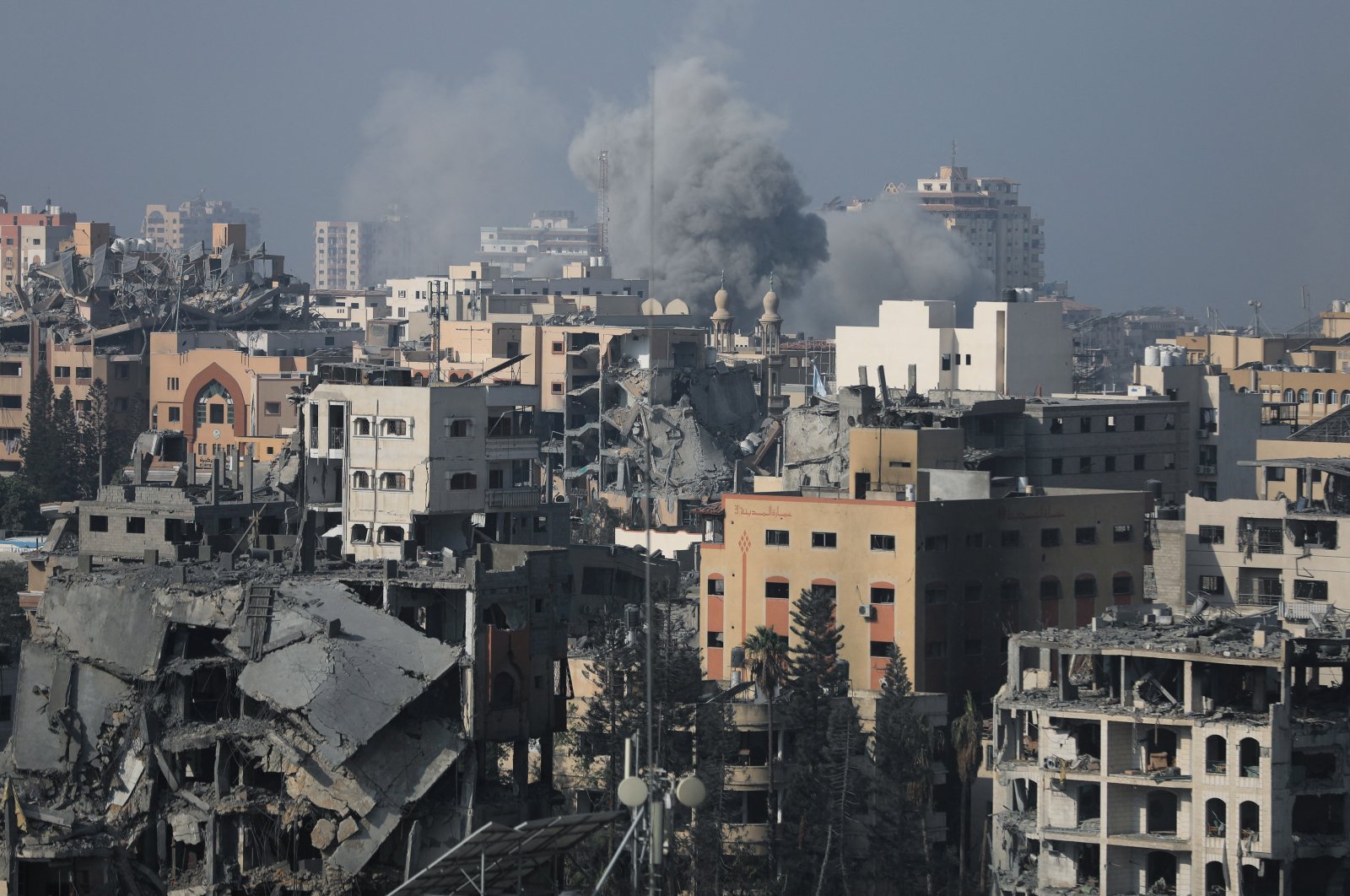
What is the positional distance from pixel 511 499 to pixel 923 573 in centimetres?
891

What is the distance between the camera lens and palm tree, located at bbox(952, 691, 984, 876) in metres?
39.7

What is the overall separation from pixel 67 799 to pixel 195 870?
190cm

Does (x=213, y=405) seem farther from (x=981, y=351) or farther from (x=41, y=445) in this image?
Result: (x=981, y=351)

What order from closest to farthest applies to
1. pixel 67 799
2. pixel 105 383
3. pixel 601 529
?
pixel 67 799 < pixel 601 529 < pixel 105 383

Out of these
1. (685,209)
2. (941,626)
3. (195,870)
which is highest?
(685,209)

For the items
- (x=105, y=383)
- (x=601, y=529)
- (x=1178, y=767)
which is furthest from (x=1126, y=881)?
(x=105, y=383)

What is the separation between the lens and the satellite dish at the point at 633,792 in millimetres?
24859

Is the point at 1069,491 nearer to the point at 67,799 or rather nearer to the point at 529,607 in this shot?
the point at 529,607

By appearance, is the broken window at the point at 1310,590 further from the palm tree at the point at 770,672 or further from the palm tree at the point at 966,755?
the palm tree at the point at 770,672

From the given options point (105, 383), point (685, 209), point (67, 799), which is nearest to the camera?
point (67, 799)

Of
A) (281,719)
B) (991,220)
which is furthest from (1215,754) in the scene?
(991,220)

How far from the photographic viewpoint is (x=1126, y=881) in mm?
35031

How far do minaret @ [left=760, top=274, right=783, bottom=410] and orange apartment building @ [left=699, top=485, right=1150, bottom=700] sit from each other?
133 feet

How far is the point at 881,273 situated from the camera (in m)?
138
